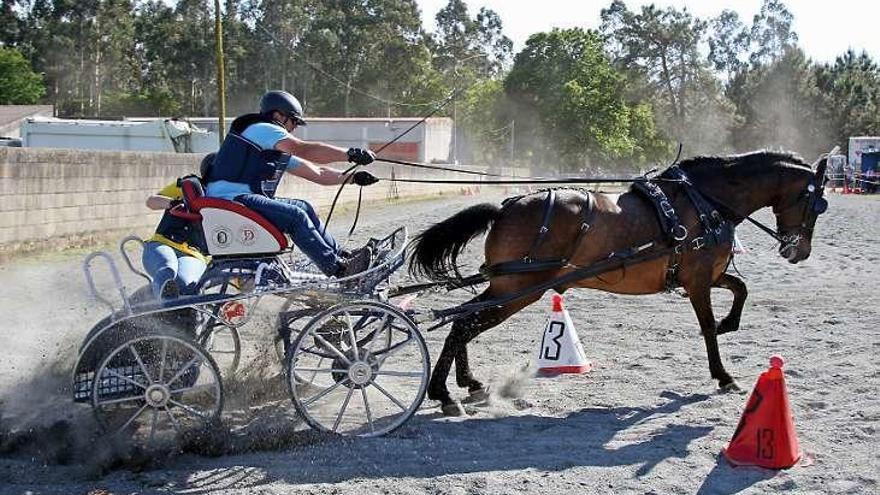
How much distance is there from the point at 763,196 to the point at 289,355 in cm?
410

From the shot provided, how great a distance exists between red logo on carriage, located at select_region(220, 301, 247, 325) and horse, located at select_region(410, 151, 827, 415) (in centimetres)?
145

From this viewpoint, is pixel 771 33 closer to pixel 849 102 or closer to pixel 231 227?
pixel 849 102

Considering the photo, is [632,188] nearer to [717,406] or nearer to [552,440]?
[717,406]

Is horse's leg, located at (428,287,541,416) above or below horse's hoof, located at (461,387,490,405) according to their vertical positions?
above

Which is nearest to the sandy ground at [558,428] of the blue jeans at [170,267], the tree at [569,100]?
the blue jeans at [170,267]

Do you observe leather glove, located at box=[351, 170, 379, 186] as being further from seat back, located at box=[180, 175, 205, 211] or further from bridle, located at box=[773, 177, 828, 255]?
bridle, located at box=[773, 177, 828, 255]

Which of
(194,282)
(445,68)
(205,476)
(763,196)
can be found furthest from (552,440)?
(445,68)

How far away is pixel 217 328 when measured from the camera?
6.01 metres

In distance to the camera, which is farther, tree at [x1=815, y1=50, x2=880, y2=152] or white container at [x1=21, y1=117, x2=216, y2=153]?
tree at [x1=815, y1=50, x2=880, y2=152]

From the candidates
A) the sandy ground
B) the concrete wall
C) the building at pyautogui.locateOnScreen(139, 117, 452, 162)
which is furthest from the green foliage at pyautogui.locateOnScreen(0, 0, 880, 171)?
the sandy ground

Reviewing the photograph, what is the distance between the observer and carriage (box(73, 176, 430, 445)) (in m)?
5.16

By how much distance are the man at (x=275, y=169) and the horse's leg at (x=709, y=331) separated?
104 inches

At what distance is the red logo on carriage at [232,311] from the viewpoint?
5.43 metres

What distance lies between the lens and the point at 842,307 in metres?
9.92
